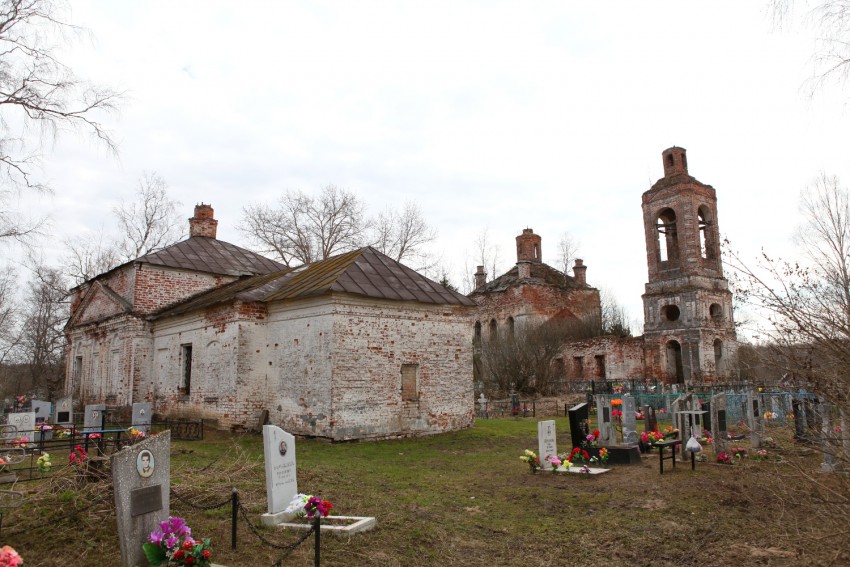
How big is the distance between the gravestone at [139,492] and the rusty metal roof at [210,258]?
56.1 feet

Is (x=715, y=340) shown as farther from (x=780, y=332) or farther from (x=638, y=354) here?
(x=780, y=332)

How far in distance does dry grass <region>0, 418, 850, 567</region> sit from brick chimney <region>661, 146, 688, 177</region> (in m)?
24.8

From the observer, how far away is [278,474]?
673cm

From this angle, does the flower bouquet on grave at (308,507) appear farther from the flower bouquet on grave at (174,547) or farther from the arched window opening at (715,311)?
the arched window opening at (715,311)

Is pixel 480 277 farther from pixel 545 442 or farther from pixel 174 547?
pixel 174 547

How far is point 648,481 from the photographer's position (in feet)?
28.8

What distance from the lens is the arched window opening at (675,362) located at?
3042cm

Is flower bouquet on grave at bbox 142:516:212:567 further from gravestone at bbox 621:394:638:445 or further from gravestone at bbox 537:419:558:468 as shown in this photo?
gravestone at bbox 621:394:638:445

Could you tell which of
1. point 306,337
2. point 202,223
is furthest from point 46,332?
point 306,337

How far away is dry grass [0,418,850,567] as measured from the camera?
5340mm

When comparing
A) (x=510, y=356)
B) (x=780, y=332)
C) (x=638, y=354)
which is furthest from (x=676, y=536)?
(x=638, y=354)

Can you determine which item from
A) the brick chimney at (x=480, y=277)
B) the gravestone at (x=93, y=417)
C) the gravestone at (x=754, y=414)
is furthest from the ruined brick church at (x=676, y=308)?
the gravestone at (x=93, y=417)

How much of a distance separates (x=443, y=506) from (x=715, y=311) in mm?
27590

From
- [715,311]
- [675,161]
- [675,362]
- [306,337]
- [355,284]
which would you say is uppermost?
[675,161]
